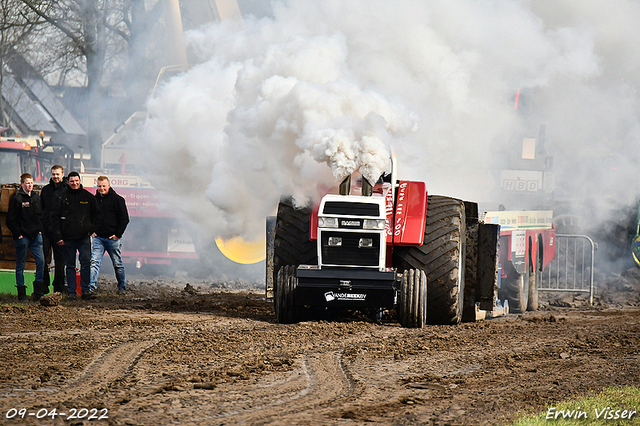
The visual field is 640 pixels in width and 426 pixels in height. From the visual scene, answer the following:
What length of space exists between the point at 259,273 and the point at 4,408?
40.8 ft

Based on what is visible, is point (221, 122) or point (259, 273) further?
point (259, 273)

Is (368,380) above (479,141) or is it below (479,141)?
below

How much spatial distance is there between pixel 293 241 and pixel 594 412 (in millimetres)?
4546

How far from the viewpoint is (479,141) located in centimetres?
1834

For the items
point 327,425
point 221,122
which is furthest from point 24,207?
point 327,425

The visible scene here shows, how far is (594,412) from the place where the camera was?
506 centimetres

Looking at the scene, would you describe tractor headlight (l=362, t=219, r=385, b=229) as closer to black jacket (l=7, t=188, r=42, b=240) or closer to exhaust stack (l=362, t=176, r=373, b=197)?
exhaust stack (l=362, t=176, r=373, b=197)

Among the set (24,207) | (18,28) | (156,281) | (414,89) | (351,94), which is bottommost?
(156,281)

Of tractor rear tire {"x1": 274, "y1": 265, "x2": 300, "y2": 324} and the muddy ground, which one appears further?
tractor rear tire {"x1": 274, "y1": 265, "x2": 300, "y2": 324}

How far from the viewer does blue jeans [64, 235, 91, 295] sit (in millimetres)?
11172

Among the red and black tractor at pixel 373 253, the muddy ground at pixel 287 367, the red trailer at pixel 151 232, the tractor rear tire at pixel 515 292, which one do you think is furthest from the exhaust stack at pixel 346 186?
the red trailer at pixel 151 232

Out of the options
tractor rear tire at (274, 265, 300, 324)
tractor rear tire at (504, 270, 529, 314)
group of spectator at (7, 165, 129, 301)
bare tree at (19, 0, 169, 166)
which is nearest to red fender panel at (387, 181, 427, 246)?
tractor rear tire at (274, 265, 300, 324)

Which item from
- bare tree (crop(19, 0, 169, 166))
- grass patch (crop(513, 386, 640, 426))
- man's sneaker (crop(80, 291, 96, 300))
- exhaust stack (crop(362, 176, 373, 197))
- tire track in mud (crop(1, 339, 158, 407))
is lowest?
tire track in mud (crop(1, 339, 158, 407))

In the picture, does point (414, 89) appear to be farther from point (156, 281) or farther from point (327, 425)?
point (327, 425)
